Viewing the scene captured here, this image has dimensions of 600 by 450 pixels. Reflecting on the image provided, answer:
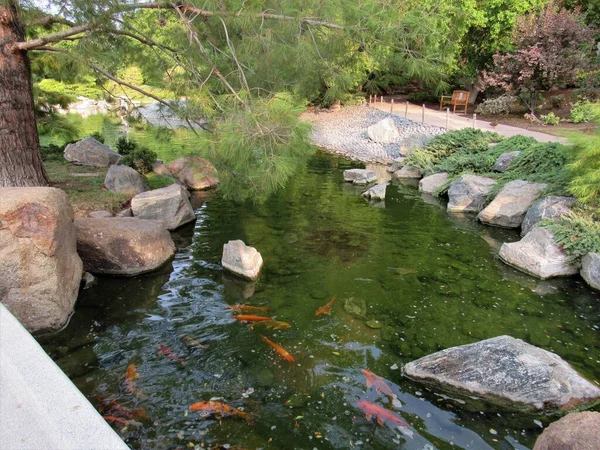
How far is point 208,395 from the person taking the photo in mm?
4250

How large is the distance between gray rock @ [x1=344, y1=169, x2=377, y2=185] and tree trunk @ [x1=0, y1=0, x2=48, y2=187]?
27.6 ft

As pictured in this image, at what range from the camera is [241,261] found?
677 cm

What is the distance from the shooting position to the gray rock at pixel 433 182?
12445 millimetres

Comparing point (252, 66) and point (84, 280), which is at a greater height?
point (252, 66)

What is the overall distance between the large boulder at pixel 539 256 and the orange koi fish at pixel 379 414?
14.4 feet

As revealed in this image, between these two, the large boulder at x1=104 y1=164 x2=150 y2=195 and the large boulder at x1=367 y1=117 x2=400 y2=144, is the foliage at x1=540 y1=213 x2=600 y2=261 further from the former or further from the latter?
the large boulder at x1=367 y1=117 x2=400 y2=144

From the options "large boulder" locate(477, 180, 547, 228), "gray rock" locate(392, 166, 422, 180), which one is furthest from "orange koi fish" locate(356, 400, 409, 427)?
"gray rock" locate(392, 166, 422, 180)

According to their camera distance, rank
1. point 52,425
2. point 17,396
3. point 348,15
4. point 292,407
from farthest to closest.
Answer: point 348,15 < point 292,407 < point 17,396 < point 52,425

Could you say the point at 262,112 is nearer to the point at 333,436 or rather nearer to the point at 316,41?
the point at 316,41

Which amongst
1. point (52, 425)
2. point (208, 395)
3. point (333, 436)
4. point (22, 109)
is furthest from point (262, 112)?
point (22, 109)

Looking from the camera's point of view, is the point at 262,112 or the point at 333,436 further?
the point at 262,112

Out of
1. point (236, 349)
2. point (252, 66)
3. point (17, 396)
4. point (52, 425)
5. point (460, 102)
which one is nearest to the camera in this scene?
point (52, 425)

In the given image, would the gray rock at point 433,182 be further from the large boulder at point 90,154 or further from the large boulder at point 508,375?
the large boulder at point 90,154

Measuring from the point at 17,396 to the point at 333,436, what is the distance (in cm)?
247
